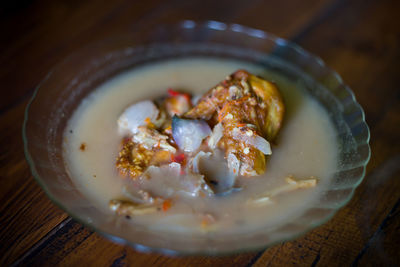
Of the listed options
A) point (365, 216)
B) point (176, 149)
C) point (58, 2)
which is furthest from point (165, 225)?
point (58, 2)

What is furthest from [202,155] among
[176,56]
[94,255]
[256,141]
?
[176,56]

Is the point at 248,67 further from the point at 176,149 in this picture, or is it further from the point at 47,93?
the point at 47,93

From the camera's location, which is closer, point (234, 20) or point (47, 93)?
point (47, 93)

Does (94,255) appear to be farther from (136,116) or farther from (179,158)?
(136,116)

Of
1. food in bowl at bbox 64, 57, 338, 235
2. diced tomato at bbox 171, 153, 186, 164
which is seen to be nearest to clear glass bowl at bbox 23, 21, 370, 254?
food in bowl at bbox 64, 57, 338, 235

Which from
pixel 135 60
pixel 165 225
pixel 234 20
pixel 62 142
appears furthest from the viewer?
pixel 234 20

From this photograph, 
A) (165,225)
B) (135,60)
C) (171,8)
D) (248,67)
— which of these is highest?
(171,8)

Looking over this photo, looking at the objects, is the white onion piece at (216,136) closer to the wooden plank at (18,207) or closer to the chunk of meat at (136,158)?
the chunk of meat at (136,158)
